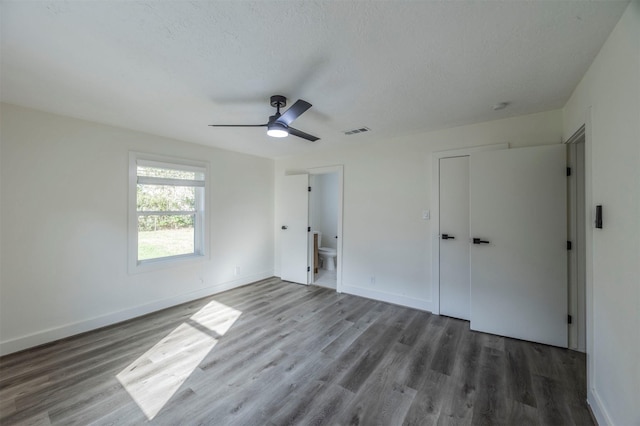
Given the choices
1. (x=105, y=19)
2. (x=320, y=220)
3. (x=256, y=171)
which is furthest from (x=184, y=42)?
(x=320, y=220)

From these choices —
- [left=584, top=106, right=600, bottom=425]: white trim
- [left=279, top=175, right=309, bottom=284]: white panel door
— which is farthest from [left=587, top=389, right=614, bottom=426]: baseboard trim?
[left=279, top=175, right=309, bottom=284]: white panel door

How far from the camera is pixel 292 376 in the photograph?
2.12 meters

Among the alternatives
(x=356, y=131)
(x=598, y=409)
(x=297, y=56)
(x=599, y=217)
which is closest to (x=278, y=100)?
(x=297, y=56)

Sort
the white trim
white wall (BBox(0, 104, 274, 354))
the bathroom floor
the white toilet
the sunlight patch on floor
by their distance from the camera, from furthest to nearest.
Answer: the white toilet < the bathroom floor < white wall (BBox(0, 104, 274, 354)) < the sunlight patch on floor < the white trim

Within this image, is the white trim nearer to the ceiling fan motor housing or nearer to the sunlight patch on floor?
the ceiling fan motor housing

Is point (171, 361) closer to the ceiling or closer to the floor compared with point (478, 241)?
closer to the floor

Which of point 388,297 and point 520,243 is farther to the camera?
point 388,297

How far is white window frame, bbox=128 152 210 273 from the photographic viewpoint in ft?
10.7

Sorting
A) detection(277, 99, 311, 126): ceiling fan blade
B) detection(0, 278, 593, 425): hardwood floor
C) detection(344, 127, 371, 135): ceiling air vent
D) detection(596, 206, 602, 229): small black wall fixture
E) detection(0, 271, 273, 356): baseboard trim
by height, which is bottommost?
detection(0, 278, 593, 425): hardwood floor

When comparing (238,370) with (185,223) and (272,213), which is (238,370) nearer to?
(185,223)

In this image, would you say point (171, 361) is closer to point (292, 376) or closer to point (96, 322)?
point (292, 376)

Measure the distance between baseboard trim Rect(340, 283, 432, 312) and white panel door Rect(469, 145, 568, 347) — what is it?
659 mm

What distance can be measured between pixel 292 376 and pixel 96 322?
258 cm

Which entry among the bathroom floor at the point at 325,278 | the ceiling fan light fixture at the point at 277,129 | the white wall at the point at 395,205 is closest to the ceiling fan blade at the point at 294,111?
the ceiling fan light fixture at the point at 277,129
